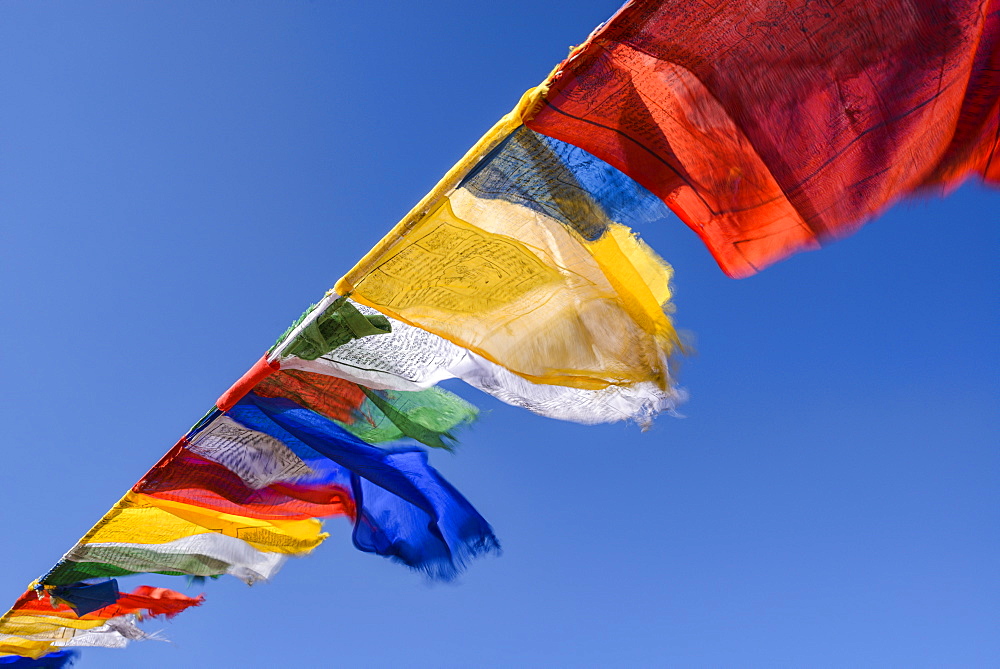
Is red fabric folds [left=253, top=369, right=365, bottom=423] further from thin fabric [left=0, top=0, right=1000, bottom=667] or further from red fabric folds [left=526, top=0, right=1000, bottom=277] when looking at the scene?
red fabric folds [left=526, top=0, right=1000, bottom=277]

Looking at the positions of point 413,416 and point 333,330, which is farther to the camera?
point 413,416

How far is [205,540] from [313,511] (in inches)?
26.4

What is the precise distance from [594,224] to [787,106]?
2.25ft

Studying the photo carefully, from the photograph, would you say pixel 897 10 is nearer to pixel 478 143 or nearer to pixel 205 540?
pixel 478 143

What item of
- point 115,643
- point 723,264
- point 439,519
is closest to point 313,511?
point 439,519

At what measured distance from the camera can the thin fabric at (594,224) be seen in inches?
68.5

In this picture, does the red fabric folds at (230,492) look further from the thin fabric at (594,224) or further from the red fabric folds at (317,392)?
the red fabric folds at (317,392)

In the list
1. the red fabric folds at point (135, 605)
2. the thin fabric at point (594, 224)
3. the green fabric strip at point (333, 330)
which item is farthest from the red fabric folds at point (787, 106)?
the red fabric folds at point (135, 605)

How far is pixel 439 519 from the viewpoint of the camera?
3.32 metres

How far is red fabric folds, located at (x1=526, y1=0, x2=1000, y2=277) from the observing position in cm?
169

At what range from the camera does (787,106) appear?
1.79m

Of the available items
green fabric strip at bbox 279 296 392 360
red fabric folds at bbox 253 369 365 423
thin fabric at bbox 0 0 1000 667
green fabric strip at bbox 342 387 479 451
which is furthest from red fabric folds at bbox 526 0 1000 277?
red fabric folds at bbox 253 369 365 423

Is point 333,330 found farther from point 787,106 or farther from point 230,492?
point 787,106

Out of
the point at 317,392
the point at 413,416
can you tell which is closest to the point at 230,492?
the point at 317,392
